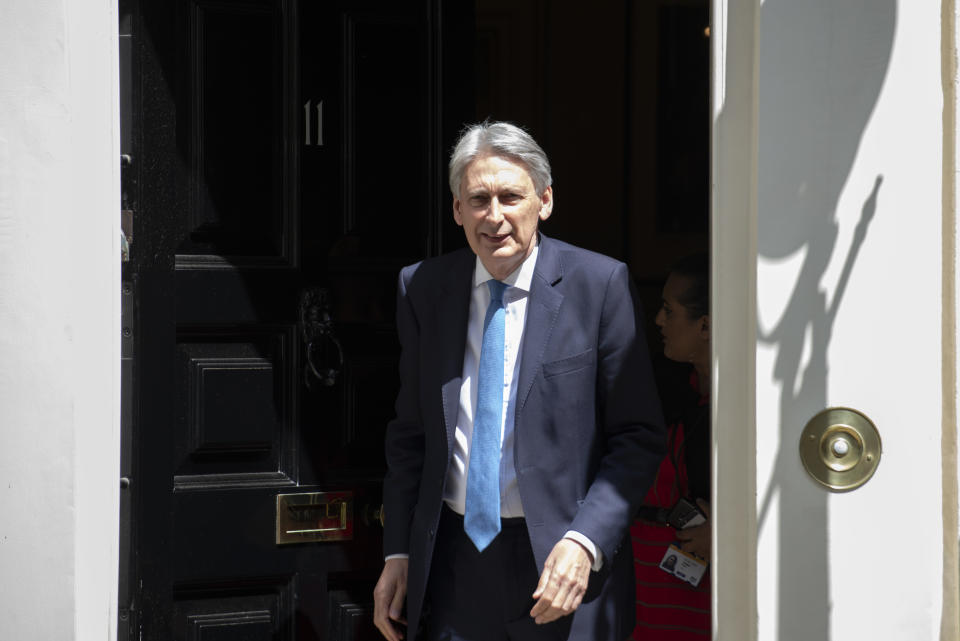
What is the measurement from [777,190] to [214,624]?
2196 mm

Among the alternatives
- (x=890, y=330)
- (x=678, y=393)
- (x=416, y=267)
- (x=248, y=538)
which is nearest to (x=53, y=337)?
(x=416, y=267)

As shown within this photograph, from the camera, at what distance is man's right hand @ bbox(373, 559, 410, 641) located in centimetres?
267

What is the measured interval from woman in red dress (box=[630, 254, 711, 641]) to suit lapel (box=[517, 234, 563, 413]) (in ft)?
2.67

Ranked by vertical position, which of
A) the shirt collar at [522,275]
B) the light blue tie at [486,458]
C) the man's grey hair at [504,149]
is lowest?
the light blue tie at [486,458]

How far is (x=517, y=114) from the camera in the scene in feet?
17.3

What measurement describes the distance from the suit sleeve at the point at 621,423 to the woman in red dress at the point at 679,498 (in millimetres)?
650

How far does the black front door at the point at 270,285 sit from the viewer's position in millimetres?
3123

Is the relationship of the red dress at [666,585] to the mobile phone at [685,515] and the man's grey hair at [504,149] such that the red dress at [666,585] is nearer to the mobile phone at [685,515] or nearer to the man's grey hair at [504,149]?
the mobile phone at [685,515]

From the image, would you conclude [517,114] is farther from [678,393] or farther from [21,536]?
[21,536]

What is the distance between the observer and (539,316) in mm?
2529

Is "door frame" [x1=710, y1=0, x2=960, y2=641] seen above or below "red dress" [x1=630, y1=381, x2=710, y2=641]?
above

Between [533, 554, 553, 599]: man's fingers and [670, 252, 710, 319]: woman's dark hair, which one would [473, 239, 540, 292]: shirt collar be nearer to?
[533, 554, 553, 599]: man's fingers

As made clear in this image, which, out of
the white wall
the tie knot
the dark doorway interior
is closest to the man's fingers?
the tie knot

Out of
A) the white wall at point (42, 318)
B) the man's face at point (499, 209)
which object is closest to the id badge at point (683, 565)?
the man's face at point (499, 209)
